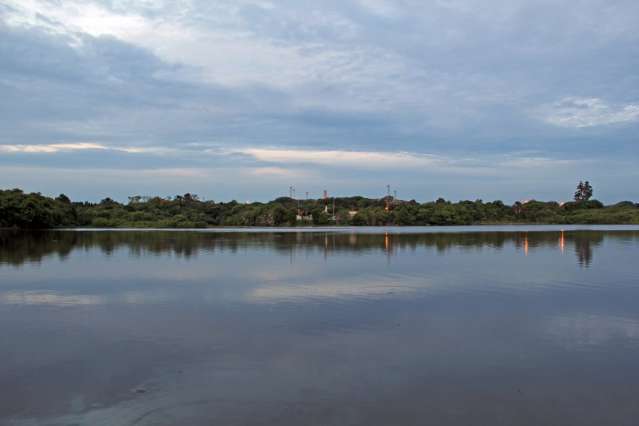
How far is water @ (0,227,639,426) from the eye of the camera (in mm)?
6777

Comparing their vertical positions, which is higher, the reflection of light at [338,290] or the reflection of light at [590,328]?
the reflection of light at [338,290]

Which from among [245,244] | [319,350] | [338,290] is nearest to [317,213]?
[245,244]

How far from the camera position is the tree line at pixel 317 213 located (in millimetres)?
104750

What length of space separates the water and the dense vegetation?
87.3 m

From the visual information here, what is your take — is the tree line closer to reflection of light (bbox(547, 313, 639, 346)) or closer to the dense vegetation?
the dense vegetation

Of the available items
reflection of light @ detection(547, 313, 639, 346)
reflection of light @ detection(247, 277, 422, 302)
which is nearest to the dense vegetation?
reflection of light @ detection(247, 277, 422, 302)

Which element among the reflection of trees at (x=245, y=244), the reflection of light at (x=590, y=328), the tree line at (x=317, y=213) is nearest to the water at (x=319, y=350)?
the reflection of light at (x=590, y=328)

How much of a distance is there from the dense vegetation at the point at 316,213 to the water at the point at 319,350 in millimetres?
87307

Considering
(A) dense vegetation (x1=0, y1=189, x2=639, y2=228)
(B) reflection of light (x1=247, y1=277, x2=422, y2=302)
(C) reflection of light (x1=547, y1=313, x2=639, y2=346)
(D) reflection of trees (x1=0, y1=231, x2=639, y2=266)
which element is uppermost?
(A) dense vegetation (x1=0, y1=189, x2=639, y2=228)

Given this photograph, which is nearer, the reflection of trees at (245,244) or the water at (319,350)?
the water at (319,350)

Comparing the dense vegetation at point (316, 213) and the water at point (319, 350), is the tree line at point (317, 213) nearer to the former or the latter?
the dense vegetation at point (316, 213)

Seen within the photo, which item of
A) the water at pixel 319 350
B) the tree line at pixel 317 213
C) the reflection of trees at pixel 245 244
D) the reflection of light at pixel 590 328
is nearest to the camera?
the water at pixel 319 350

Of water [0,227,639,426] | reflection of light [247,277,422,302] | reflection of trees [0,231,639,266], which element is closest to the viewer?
water [0,227,639,426]

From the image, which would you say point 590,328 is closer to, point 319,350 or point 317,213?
point 319,350
